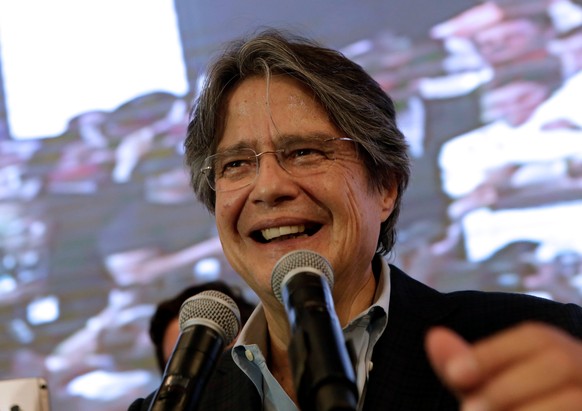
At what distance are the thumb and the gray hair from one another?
4.35 ft

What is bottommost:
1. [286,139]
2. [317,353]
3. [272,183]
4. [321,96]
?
[317,353]

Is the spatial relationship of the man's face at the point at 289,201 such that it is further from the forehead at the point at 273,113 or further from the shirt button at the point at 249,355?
the shirt button at the point at 249,355

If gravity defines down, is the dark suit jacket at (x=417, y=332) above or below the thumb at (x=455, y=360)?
above

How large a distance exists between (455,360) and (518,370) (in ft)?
0.21

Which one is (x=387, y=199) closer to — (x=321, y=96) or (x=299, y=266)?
(x=321, y=96)

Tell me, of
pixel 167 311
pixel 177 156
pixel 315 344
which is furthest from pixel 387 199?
pixel 177 156

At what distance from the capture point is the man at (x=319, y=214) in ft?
6.53

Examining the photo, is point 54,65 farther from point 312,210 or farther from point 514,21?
point 312,210

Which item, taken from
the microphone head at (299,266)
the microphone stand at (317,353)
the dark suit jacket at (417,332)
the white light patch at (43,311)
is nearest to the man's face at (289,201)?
the dark suit jacket at (417,332)

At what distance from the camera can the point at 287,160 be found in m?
2.06

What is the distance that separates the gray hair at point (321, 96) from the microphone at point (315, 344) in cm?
84

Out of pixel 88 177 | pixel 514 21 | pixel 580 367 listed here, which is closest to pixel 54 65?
pixel 88 177

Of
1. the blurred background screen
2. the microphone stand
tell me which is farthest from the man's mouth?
the blurred background screen

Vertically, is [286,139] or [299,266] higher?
[286,139]
